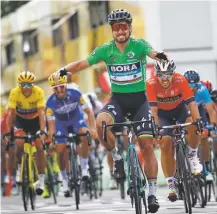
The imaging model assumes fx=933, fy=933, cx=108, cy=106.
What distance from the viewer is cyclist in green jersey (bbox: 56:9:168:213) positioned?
426 inches

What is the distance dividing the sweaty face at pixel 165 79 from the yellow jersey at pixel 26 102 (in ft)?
11.5

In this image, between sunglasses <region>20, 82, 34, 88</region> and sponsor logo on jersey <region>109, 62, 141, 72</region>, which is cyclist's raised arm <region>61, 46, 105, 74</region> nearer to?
sponsor logo on jersey <region>109, 62, 141, 72</region>

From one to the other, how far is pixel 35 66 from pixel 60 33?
4210 millimetres

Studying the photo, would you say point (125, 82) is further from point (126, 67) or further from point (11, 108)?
point (11, 108)

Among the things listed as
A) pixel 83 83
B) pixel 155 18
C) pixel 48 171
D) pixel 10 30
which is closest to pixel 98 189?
pixel 48 171

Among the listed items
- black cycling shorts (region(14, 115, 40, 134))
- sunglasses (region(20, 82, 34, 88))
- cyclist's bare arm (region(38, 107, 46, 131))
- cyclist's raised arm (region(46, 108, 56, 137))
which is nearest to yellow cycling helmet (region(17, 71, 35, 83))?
sunglasses (region(20, 82, 34, 88))

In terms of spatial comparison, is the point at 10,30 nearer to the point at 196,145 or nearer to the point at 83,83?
the point at 83,83

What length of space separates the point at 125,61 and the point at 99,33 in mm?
25064

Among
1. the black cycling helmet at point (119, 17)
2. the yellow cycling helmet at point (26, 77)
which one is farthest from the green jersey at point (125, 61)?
the yellow cycling helmet at point (26, 77)

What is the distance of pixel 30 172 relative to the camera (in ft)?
48.7

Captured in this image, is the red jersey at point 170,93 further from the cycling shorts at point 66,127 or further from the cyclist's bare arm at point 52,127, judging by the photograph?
the cycling shorts at point 66,127

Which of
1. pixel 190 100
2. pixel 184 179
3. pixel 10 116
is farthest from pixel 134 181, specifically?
pixel 10 116

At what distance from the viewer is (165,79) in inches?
497

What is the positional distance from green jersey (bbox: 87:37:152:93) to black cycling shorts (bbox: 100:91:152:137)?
8cm
